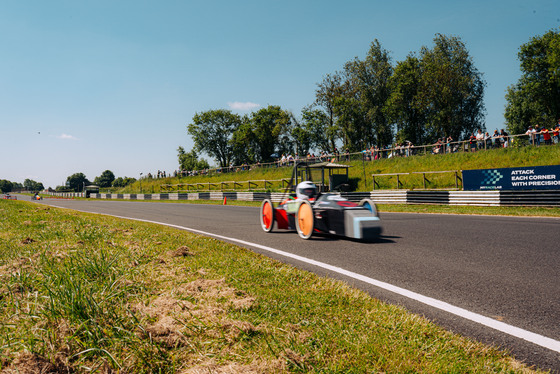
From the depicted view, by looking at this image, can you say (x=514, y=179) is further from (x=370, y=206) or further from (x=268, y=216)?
(x=268, y=216)

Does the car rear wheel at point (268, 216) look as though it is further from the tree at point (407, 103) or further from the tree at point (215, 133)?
the tree at point (215, 133)

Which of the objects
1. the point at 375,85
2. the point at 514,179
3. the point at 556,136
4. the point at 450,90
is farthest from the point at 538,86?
the point at 514,179

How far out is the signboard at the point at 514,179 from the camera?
50.2 feet

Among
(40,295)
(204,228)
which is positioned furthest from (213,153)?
(40,295)

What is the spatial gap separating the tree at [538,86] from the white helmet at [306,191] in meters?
47.7

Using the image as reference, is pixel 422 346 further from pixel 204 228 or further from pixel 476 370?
pixel 204 228

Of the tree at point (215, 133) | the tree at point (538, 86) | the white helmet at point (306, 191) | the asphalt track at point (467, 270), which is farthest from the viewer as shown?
the tree at point (215, 133)

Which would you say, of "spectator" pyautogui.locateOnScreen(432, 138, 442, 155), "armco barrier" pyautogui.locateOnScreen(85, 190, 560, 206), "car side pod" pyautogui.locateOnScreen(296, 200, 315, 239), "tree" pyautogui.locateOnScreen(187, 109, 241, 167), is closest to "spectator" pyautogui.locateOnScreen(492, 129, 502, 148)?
"spectator" pyautogui.locateOnScreen(432, 138, 442, 155)

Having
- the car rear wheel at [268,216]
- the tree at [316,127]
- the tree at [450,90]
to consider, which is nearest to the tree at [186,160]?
the tree at [316,127]

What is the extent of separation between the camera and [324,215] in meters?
7.80

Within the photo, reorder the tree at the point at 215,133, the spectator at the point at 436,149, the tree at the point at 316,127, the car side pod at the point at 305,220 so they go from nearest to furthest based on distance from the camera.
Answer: the car side pod at the point at 305,220
the spectator at the point at 436,149
the tree at the point at 316,127
the tree at the point at 215,133

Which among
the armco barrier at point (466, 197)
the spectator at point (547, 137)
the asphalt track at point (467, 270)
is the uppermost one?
the spectator at point (547, 137)

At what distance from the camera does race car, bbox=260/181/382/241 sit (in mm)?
7055

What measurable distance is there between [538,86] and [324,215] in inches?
1991
